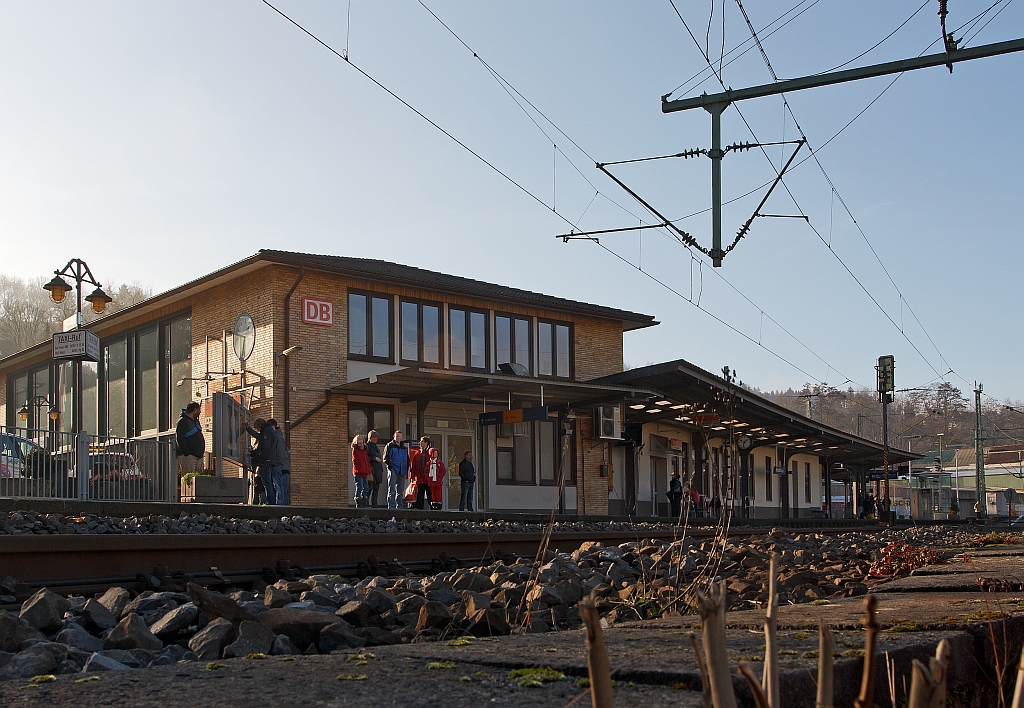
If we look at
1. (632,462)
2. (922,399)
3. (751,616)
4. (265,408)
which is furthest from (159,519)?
(922,399)

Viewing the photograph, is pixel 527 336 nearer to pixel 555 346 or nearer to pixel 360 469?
pixel 555 346

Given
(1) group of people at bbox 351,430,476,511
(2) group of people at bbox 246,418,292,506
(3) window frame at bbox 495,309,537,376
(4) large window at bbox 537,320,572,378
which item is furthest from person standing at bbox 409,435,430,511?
(4) large window at bbox 537,320,572,378

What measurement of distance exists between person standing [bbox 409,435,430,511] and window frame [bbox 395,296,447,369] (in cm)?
700

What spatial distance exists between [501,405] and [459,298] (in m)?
3.40

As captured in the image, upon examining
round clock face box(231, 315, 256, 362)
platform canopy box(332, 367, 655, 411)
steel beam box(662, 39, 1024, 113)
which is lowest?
platform canopy box(332, 367, 655, 411)

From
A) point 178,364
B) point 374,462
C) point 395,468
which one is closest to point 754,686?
point 395,468

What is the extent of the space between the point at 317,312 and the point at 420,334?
3.34 m

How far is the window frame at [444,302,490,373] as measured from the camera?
3080cm

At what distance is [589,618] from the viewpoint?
Result: 936 millimetres

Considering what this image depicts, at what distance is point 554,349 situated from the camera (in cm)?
3372

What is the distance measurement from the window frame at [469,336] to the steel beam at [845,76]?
15.9m

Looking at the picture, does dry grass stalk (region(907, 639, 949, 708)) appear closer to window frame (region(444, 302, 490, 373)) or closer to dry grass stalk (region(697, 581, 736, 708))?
dry grass stalk (region(697, 581, 736, 708))

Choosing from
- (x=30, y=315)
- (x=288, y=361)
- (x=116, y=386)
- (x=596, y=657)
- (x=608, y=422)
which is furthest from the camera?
(x=30, y=315)

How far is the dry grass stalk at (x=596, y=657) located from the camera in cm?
92
